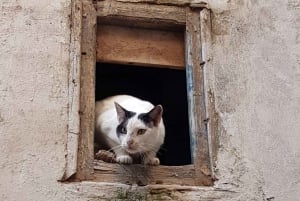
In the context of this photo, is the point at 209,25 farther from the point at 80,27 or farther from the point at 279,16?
the point at 80,27

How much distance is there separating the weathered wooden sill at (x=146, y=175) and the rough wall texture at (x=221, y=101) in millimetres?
78

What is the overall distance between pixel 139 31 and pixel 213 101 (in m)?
0.70

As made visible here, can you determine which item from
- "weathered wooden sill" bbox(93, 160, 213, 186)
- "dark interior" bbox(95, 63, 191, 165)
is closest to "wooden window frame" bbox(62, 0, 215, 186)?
"weathered wooden sill" bbox(93, 160, 213, 186)

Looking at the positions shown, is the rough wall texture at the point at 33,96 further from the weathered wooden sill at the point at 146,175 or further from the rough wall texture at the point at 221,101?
the weathered wooden sill at the point at 146,175

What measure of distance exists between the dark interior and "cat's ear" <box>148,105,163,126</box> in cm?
161

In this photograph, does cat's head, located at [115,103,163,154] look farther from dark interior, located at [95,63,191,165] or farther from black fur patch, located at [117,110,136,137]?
dark interior, located at [95,63,191,165]

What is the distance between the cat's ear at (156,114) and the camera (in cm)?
434

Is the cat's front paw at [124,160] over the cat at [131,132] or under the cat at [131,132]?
under

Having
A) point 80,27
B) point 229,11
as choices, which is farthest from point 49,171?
point 229,11

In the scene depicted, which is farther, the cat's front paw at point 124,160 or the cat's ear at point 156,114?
the cat's ear at point 156,114

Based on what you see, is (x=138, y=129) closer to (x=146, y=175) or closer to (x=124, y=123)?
(x=124, y=123)

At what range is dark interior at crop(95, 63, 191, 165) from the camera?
6055mm

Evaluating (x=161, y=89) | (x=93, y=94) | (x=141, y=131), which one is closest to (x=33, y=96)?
(x=93, y=94)

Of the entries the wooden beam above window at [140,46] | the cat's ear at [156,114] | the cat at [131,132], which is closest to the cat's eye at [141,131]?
the cat at [131,132]
